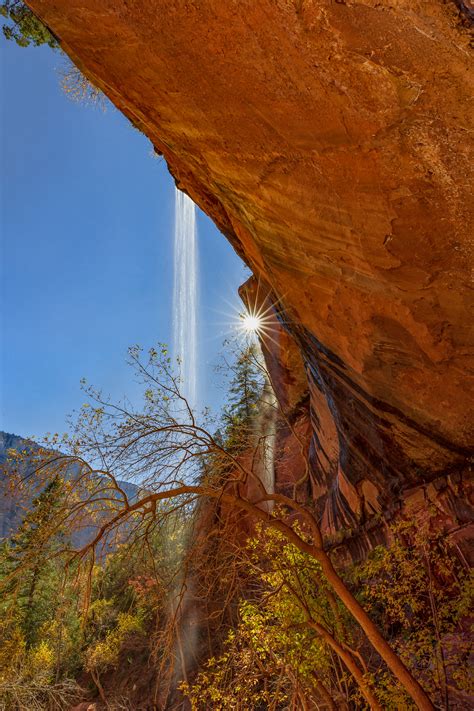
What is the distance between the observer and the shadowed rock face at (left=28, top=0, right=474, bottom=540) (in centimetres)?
333

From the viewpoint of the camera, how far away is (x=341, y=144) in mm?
3982

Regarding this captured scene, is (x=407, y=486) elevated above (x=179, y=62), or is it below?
below

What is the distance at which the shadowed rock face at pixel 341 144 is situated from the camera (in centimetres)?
333

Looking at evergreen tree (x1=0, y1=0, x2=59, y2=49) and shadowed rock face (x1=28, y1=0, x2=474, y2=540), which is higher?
evergreen tree (x1=0, y1=0, x2=59, y2=49)

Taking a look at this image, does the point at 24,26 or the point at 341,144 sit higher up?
the point at 24,26

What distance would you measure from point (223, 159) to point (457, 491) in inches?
277

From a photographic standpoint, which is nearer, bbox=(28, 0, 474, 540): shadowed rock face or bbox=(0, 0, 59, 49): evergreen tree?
bbox=(28, 0, 474, 540): shadowed rock face

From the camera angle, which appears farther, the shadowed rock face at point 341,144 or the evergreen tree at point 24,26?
the evergreen tree at point 24,26

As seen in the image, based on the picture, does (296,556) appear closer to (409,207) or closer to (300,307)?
(300,307)

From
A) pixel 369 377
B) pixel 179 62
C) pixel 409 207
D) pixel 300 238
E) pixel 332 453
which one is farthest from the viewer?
pixel 332 453

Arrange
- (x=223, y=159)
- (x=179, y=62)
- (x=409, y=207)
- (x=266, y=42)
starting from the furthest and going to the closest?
1. (x=223, y=159)
2. (x=409, y=207)
3. (x=179, y=62)
4. (x=266, y=42)

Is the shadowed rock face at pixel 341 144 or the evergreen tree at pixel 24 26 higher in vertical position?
the evergreen tree at pixel 24 26

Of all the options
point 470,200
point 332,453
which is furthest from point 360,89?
point 332,453

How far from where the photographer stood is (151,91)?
4.42 m
